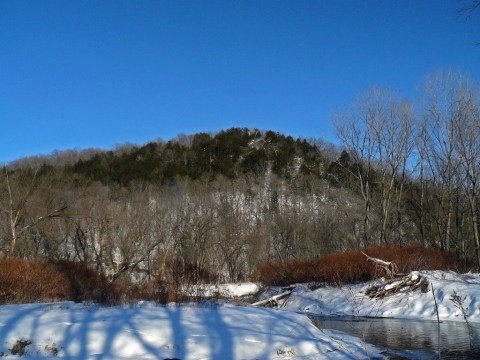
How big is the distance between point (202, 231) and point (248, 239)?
4913 millimetres

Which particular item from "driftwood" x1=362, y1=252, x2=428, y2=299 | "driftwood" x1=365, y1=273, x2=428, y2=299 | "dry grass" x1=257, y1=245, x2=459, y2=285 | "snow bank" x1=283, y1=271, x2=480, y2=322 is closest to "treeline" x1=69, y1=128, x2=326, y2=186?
"dry grass" x1=257, y1=245, x2=459, y2=285

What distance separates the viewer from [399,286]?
2047 centimetres

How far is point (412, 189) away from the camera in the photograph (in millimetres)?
40156

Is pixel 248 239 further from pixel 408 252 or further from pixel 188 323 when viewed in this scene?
pixel 188 323

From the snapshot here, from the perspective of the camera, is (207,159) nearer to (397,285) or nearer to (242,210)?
(242,210)

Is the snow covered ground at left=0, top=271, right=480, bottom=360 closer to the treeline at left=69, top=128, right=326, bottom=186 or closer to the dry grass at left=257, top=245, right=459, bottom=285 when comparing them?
the dry grass at left=257, top=245, right=459, bottom=285

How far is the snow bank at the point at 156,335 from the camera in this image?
8258 millimetres

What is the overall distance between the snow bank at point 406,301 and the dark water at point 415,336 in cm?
80

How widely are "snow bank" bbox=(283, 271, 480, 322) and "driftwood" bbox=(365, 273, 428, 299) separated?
0.19 meters

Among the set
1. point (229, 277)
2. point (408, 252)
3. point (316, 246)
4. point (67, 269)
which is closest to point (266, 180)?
point (316, 246)

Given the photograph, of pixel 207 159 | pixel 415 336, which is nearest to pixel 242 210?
pixel 207 159

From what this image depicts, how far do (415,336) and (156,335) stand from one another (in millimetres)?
8062

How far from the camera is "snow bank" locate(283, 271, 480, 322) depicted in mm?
17125

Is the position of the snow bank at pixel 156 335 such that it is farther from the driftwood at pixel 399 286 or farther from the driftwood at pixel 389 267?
the driftwood at pixel 389 267
